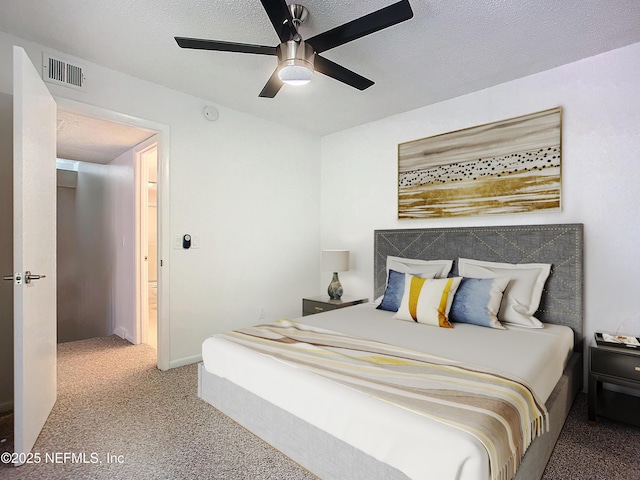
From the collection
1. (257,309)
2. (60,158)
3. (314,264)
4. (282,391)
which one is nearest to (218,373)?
(282,391)

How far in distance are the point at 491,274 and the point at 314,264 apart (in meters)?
2.22

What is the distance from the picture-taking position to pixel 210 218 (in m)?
3.50

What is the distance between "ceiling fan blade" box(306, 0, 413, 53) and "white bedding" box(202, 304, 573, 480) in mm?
1729

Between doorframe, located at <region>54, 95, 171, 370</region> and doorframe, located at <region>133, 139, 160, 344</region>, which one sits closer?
doorframe, located at <region>54, 95, 171, 370</region>

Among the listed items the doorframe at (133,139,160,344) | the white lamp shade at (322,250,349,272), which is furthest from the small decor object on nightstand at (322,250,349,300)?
the doorframe at (133,139,160,344)

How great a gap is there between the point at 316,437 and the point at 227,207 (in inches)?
103

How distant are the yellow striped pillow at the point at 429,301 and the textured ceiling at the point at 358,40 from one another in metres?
1.69

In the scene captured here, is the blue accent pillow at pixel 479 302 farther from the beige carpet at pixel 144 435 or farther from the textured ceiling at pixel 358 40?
the textured ceiling at pixel 358 40

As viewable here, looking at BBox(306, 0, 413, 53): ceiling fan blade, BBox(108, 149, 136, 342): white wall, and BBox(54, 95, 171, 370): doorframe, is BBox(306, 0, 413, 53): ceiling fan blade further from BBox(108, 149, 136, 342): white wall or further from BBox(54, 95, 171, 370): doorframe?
BBox(108, 149, 136, 342): white wall

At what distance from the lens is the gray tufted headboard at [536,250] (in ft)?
8.66

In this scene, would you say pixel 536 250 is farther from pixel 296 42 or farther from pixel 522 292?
pixel 296 42

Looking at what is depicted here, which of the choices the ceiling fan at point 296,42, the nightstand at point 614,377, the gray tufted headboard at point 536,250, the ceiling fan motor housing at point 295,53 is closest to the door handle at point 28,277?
the ceiling fan at point 296,42

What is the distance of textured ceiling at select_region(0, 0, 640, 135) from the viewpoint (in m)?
2.08

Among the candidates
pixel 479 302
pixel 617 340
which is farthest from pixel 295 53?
A: pixel 617 340
